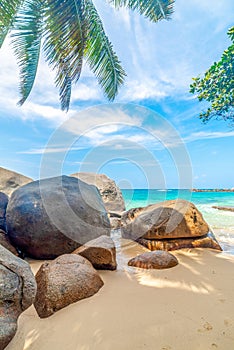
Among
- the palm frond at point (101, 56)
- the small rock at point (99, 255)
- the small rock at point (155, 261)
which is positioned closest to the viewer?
the small rock at point (99, 255)

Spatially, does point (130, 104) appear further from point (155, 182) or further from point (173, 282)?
point (173, 282)

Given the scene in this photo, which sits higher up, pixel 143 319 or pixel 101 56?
pixel 101 56

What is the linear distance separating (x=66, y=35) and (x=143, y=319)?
19.6ft

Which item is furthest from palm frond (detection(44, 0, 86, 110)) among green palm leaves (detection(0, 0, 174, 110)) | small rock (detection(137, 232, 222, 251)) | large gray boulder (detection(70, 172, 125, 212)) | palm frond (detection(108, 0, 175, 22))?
large gray boulder (detection(70, 172, 125, 212))

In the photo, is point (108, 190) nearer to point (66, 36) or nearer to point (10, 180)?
point (10, 180)

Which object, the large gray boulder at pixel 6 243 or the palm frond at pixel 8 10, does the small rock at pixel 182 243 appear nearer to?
the large gray boulder at pixel 6 243

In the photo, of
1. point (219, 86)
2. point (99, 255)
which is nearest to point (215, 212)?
point (219, 86)

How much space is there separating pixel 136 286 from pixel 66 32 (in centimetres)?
572

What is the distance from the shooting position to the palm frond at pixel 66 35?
16.4 feet

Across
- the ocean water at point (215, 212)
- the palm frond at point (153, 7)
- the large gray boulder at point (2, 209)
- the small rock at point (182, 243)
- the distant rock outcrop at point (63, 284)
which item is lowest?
the ocean water at point (215, 212)

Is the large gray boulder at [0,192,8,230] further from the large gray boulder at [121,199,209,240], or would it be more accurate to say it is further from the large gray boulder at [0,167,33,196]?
the large gray boulder at [0,167,33,196]

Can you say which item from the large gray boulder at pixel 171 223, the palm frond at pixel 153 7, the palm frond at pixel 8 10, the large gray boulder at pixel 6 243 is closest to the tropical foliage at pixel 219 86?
the palm frond at pixel 153 7

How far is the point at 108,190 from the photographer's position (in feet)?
39.8

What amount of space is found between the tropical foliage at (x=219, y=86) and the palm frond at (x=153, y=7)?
2458 mm
